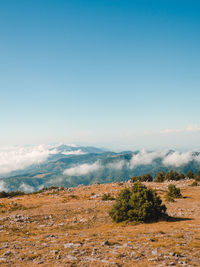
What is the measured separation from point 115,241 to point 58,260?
5925 mm

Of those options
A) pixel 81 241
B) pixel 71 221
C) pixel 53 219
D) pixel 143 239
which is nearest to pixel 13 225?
pixel 53 219

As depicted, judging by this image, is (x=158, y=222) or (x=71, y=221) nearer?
(x=158, y=222)

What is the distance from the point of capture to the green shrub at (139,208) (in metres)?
25.3

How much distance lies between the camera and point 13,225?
26.9 m

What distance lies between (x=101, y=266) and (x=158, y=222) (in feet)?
54.8

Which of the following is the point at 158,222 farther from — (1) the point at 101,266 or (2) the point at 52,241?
(1) the point at 101,266

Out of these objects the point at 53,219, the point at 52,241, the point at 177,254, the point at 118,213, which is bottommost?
the point at 53,219

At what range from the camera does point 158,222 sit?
82.0 feet

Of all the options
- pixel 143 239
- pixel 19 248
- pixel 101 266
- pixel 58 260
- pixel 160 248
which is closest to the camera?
pixel 101 266

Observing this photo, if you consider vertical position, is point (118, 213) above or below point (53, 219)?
above

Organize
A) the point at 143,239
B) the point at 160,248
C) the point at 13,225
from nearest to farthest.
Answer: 1. the point at 160,248
2. the point at 143,239
3. the point at 13,225

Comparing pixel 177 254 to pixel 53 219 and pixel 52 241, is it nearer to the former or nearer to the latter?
pixel 52 241

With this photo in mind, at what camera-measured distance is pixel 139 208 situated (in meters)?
25.5

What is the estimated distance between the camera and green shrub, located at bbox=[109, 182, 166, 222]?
25328 mm
